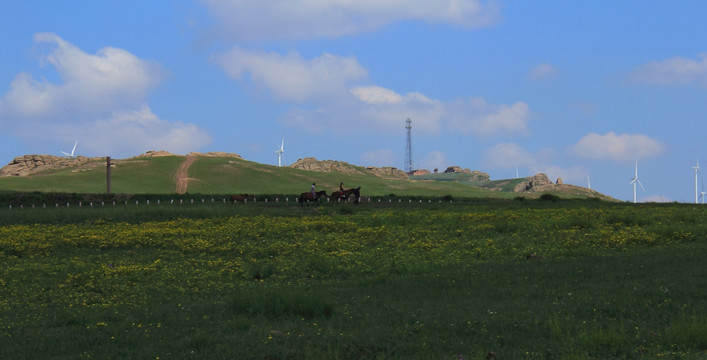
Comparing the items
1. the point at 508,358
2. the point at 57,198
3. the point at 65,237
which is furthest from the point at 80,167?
the point at 508,358

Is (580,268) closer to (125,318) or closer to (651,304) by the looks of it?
(651,304)

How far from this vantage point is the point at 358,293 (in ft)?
66.7

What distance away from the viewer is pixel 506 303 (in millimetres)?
17625

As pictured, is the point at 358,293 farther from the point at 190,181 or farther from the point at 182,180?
the point at 182,180

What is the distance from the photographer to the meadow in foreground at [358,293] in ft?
45.1

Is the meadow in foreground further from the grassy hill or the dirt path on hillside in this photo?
the grassy hill

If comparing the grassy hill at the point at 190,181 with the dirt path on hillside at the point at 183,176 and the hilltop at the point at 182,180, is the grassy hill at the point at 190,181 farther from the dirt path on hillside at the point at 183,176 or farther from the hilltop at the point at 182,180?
the dirt path on hillside at the point at 183,176

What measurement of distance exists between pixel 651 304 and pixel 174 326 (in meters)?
11.9

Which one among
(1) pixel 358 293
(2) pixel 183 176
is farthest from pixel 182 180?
(1) pixel 358 293

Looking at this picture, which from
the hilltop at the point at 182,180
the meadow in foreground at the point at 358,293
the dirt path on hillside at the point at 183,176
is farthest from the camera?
the dirt path on hillside at the point at 183,176

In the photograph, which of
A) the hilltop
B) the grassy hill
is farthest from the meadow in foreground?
the hilltop

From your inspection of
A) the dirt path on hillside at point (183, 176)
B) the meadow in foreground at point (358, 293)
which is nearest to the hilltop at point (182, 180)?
the dirt path on hillside at point (183, 176)

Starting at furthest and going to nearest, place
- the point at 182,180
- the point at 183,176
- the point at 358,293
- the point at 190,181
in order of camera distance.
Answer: the point at 183,176 → the point at 182,180 → the point at 190,181 → the point at 358,293

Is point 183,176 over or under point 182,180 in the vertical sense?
over
